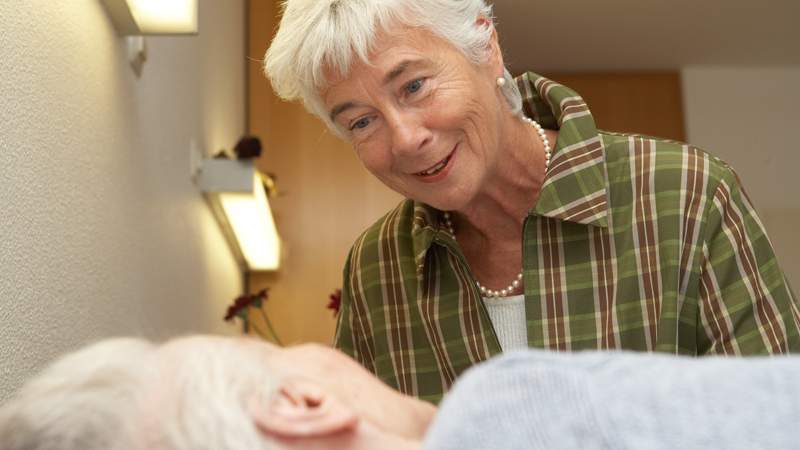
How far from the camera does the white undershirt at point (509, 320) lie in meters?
1.64

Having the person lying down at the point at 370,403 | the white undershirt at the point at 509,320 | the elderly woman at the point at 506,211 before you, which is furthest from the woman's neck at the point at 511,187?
the person lying down at the point at 370,403

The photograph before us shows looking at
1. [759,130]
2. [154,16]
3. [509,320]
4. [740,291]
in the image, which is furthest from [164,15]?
[759,130]

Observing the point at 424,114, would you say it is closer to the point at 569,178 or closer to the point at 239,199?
the point at 569,178

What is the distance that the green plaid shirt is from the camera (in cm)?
149

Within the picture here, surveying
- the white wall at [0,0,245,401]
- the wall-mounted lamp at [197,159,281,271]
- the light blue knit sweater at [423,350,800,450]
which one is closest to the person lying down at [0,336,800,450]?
the light blue knit sweater at [423,350,800,450]

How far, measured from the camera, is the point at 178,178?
257cm

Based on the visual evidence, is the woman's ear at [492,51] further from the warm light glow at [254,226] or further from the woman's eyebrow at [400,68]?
the warm light glow at [254,226]

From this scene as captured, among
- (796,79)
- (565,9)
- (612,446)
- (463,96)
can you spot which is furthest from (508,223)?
(796,79)

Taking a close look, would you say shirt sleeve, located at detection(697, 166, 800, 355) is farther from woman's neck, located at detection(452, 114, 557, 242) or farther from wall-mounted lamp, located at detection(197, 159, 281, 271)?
wall-mounted lamp, located at detection(197, 159, 281, 271)

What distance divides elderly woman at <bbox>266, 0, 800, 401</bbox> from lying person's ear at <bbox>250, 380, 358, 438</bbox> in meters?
0.73

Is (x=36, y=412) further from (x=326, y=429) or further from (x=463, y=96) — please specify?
(x=463, y=96)

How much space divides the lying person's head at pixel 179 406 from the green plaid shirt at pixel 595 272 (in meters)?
0.70

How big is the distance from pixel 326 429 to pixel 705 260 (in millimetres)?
842

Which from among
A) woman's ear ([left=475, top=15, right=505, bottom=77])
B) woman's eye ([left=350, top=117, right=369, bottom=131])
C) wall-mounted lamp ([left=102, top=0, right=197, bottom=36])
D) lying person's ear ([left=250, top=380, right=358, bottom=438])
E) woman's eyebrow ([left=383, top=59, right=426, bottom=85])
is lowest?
lying person's ear ([left=250, top=380, right=358, bottom=438])
